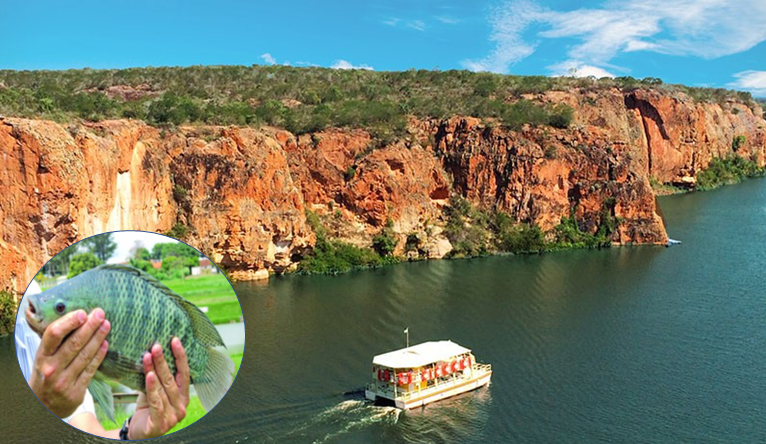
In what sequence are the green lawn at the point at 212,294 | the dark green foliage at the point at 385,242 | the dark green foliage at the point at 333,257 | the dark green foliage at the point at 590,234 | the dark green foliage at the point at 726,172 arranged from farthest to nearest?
the dark green foliage at the point at 726,172, the dark green foliage at the point at 590,234, the dark green foliage at the point at 385,242, the dark green foliage at the point at 333,257, the green lawn at the point at 212,294

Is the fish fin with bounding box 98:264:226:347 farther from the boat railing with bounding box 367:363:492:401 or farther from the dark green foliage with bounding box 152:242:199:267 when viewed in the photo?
the boat railing with bounding box 367:363:492:401

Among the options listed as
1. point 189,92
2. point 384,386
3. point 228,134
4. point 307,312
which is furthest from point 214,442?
point 189,92

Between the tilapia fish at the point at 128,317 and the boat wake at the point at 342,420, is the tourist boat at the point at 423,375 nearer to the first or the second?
the boat wake at the point at 342,420

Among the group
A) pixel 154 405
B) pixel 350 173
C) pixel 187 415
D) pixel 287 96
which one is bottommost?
pixel 187 415

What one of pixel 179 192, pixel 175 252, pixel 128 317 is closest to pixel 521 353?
pixel 175 252

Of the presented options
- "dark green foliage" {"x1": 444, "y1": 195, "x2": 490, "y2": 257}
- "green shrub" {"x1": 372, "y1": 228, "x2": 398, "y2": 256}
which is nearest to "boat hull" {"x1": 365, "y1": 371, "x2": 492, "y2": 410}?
"green shrub" {"x1": 372, "y1": 228, "x2": 398, "y2": 256}

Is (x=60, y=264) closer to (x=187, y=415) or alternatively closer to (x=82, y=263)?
(x=82, y=263)

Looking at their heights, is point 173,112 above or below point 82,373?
above

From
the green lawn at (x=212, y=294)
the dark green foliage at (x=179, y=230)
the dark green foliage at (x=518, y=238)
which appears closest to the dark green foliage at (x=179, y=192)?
the dark green foliage at (x=179, y=230)
